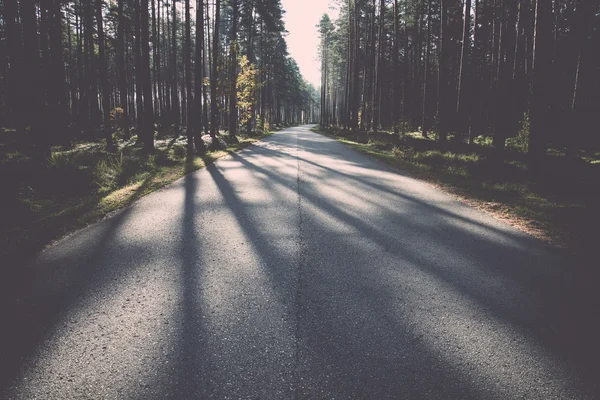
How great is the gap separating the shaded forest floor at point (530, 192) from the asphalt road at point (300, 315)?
0.74 m

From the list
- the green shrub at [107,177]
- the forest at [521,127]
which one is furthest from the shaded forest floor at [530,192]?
the green shrub at [107,177]

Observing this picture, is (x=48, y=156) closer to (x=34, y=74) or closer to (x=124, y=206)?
(x=34, y=74)

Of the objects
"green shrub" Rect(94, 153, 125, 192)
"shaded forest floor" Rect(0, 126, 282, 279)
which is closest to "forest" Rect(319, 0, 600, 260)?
"shaded forest floor" Rect(0, 126, 282, 279)

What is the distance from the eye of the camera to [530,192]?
7.98m

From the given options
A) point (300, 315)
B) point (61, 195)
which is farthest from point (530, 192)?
point (61, 195)

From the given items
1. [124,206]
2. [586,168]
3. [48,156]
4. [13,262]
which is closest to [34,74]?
[48,156]

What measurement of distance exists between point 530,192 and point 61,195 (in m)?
11.8

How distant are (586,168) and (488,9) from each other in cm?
2187

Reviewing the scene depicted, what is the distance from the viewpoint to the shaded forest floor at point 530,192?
17.7 ft

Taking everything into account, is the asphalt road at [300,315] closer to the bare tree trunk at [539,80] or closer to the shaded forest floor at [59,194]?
the shaded forest floor at [59,194]

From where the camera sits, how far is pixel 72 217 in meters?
5.85

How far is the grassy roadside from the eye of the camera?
199 inches

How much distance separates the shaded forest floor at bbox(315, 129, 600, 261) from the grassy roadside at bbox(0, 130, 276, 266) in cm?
808

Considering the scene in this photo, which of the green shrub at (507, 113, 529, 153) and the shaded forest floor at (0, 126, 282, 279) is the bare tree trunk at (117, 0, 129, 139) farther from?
the green shrub at (507, 113, 529, 153)
